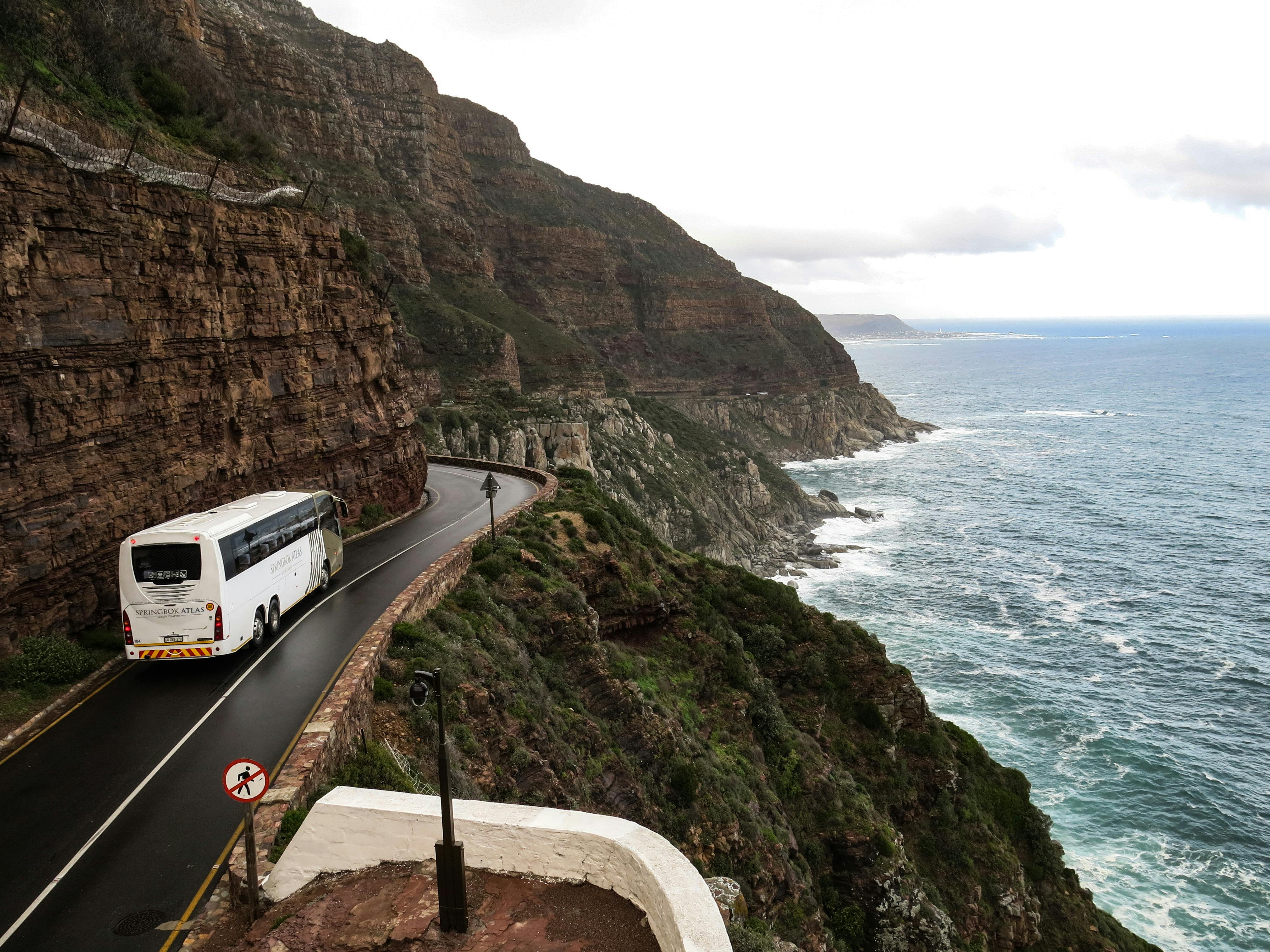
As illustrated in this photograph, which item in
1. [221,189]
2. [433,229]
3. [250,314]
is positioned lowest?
[250,314]

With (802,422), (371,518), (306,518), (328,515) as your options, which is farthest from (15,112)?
Result: (802,422)

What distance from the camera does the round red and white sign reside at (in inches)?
336

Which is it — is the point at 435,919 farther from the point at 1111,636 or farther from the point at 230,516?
the point at 1111,636

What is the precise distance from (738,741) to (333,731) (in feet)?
46.0

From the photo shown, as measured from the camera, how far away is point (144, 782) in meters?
11.1

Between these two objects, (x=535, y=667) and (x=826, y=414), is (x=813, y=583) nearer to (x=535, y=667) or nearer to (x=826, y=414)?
(x=535, y=667)

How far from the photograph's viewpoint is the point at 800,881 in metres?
18.9

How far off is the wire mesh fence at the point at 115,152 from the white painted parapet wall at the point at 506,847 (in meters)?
13.5

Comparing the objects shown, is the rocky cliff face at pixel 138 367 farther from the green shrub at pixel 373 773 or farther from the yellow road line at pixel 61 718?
the green shrub at pixel 373 773

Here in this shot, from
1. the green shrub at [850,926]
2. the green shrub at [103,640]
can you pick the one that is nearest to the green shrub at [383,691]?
the green shrub at [103,640]

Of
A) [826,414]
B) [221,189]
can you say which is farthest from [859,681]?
[826,414]

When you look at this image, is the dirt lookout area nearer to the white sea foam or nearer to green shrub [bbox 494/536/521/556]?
green shrub [bbox 494/536/521/556]

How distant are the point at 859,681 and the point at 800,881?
8.90 metres

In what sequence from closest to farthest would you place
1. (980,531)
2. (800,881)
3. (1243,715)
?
(800,881)
(1243,715)
(980,531)
